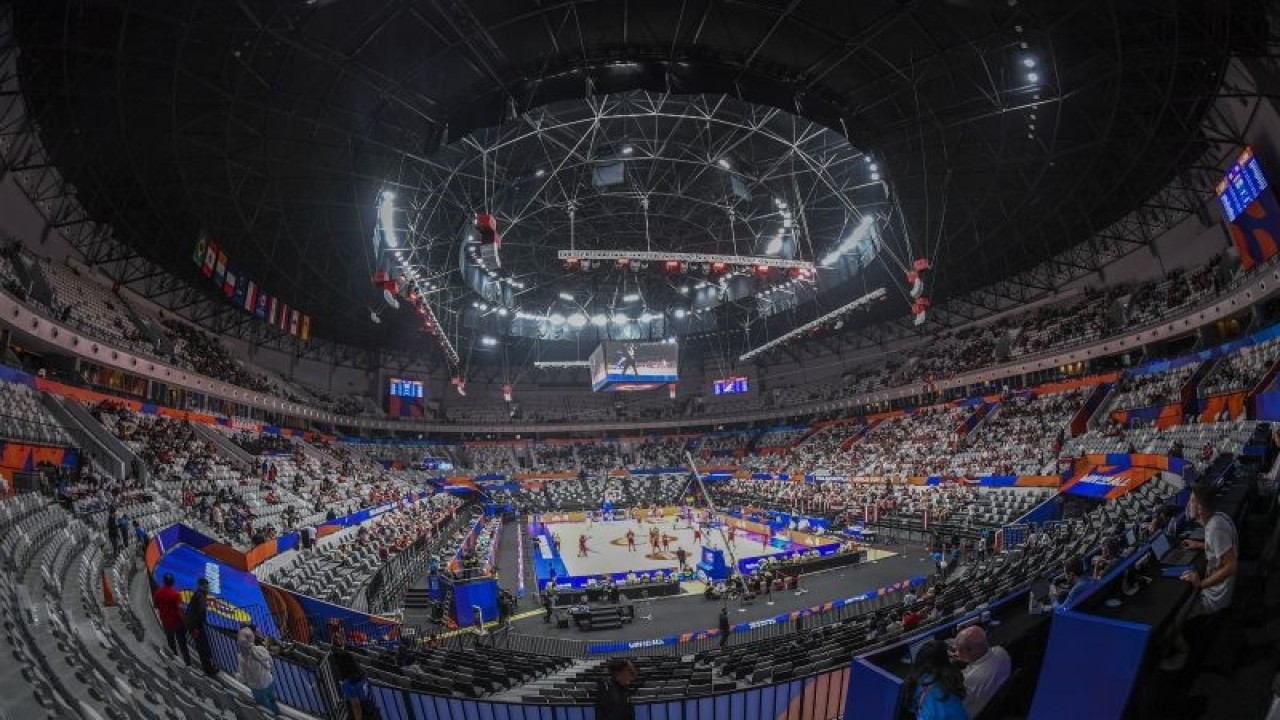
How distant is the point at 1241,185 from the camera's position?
23047 millimetres

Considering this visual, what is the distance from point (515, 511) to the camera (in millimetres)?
47688

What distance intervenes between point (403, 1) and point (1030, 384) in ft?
141

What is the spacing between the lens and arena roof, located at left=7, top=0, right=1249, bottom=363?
16781mm

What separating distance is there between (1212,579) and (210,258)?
34952mm

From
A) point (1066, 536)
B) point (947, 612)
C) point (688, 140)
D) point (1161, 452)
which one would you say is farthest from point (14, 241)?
→ point (1161, 452)

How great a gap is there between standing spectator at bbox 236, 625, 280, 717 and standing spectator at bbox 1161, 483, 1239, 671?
8.49 m

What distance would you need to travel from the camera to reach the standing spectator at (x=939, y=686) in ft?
10.0

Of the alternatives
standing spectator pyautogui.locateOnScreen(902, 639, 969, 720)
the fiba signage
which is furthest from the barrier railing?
the fiba signage

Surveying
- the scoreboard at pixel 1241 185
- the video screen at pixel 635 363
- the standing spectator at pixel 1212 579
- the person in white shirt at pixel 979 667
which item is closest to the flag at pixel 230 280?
the video screen at pixel 635 363

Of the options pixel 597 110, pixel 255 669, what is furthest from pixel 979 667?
pixel 597 110

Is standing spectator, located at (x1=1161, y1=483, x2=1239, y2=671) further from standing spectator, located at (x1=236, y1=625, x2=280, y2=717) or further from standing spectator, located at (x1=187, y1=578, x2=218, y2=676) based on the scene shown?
standing spectator, located at (x1=187, y1=578, x2=218, y2=676)

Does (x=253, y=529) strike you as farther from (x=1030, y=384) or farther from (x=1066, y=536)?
(x=1030, y=384)

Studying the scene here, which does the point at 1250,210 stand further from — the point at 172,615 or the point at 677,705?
the point at 172,615

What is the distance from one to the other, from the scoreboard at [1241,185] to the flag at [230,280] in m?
44.4
